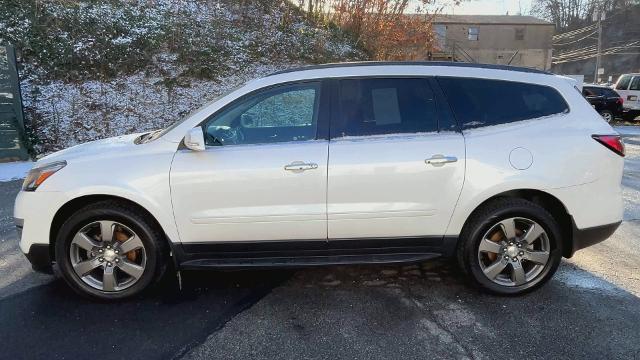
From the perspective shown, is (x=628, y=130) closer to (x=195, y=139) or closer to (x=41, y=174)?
(x=195, y=139)

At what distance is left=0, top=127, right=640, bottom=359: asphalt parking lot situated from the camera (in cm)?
287

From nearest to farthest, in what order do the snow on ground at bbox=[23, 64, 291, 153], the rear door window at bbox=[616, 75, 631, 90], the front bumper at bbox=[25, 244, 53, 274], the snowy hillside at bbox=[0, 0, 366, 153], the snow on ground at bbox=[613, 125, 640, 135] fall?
1. the front bumper at bbox=[25, 244, 53, 274]
2. the snow on ground at bbox=[23, 64, 291, 153]
3. the snowy hillside at bbox=[0, 0, 366, 153]
4. the snow on ground at bbox=[613, 125, 640, 135]
5. the rear door window at bbox=[616, 75, 631, 90]

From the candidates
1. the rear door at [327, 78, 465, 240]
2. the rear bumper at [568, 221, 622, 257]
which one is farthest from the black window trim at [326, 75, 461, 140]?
the rear bumper at [568, 221, 622, 257]

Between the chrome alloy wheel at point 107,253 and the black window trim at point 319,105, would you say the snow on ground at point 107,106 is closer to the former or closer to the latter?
the black window trim at point 319,105

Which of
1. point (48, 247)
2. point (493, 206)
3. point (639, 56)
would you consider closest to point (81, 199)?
point (48, 247)

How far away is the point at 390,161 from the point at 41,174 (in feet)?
8.47

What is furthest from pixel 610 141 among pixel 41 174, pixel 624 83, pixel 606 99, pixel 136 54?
pixel 624 83

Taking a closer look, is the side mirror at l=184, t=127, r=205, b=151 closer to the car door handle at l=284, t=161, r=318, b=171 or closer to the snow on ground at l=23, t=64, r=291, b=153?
the car door handle at l=284, t=161, r=318, b=171

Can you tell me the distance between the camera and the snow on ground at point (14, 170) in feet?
25.9

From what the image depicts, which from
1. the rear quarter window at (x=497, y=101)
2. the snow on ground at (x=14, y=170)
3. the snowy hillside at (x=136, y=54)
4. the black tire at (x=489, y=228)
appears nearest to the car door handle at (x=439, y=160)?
the rear quarter window at (x=497, y=101)

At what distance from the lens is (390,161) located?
330cm

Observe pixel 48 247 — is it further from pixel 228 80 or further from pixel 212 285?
pixel 228 80

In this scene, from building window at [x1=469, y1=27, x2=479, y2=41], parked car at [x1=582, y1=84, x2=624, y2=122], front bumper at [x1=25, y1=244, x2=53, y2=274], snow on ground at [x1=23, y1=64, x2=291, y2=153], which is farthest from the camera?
building window at [x1=469, y1=27, x2=479, y2=41]

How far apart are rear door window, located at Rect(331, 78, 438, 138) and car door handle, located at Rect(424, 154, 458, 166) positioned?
239 mm
